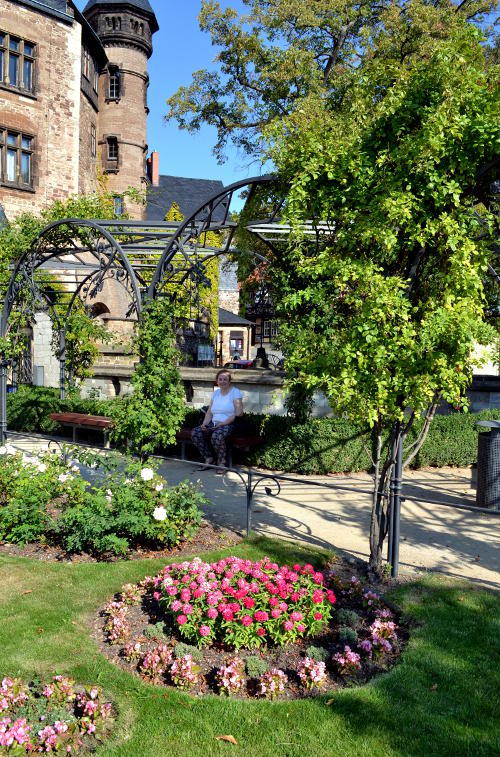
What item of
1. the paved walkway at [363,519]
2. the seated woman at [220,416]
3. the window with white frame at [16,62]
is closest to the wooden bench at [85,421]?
the paved walkway at [363,519]

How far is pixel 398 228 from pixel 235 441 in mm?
4699

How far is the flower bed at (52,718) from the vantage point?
2.76 metres

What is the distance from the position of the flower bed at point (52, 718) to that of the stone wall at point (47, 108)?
19.5 meters

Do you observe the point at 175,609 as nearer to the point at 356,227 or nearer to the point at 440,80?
the point at 356,227

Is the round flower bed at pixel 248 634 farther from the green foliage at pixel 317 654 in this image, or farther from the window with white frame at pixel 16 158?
the window with white frame at pixel 16 158

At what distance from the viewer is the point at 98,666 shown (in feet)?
11.6

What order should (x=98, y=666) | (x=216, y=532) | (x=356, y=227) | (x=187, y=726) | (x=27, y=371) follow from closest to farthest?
(x=187, y=726) → (x=98, y=666) → (x=356, y=227) → (x=216, y=532) → (x=27, y=371)

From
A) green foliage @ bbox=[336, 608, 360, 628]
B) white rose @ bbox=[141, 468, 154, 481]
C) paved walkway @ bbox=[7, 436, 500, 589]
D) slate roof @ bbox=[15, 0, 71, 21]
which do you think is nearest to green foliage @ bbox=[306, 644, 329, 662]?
green foliage @ bbox=[336, 608, 360, 628]

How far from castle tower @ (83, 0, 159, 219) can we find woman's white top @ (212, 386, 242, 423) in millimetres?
20609

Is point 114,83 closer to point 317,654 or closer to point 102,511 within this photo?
point 102,511

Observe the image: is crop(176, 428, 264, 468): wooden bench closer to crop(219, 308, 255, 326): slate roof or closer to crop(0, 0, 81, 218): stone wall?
crop(0, 0, 81, 218): stone wall

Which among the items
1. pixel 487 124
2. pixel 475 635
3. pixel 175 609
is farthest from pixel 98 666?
pixel 487 124

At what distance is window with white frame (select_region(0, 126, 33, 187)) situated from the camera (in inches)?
784

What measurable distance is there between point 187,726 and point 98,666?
78cm
